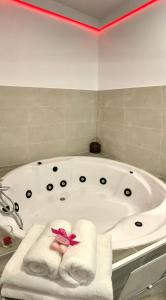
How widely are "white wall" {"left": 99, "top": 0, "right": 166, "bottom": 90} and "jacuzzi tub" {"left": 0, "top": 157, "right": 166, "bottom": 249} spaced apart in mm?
965

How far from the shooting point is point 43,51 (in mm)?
1982

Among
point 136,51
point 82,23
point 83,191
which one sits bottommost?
point 83,191

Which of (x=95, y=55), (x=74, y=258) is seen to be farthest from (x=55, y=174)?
(x=95, y=55)

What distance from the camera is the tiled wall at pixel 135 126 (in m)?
1.77

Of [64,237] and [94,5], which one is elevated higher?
[94,5]

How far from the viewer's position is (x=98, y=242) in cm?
82

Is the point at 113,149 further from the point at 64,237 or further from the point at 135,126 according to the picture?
the point at 64,237

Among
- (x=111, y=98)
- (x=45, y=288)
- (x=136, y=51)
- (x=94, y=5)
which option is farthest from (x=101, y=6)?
(x=45, y=288)

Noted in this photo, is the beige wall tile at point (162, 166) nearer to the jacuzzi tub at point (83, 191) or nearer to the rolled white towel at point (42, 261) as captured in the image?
the jacuzzi tub at point (83, 191)

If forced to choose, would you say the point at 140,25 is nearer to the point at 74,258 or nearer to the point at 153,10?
the point at 153,10

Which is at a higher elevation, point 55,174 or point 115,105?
point 115,105

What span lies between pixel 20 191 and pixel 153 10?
2.16 m

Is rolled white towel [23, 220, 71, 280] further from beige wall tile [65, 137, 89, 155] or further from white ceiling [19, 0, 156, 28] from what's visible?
white ceiling [19, 0, 156, 28]

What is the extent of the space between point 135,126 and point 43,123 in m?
1.07
